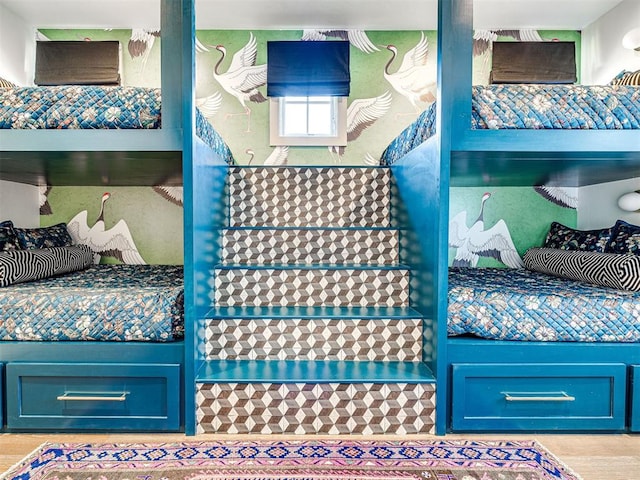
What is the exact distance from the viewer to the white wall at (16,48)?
9.85 feet

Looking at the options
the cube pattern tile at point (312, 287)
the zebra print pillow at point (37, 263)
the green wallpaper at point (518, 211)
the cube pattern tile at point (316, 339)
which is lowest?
the cube pattern tile at point (316, 339)

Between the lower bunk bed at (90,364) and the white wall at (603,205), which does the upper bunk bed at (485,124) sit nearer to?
the white wall at (603,205)

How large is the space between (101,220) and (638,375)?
11.9 ft

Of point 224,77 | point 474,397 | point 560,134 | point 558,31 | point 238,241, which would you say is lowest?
point 474,397

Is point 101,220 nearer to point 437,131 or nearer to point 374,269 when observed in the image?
point 374,269

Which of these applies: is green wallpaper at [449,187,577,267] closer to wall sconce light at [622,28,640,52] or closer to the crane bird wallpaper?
the crane bird wallpaper

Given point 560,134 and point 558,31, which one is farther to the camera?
point 558,31

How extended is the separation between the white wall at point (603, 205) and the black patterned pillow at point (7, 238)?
3.98 meters

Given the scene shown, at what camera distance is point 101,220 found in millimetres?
3174

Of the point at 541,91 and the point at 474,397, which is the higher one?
the point at 541,91

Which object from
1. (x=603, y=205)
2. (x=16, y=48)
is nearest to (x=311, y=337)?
(x=603, y=205)

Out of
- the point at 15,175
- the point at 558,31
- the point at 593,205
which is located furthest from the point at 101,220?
the point at 558,31

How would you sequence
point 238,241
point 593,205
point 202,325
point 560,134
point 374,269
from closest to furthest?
point 560,134
point 202,325
point 374,269
point 238,241
point 593,205

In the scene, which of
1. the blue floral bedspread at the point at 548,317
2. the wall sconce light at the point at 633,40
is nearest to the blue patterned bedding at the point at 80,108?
the blue floral bedspread at the point at 548,317
